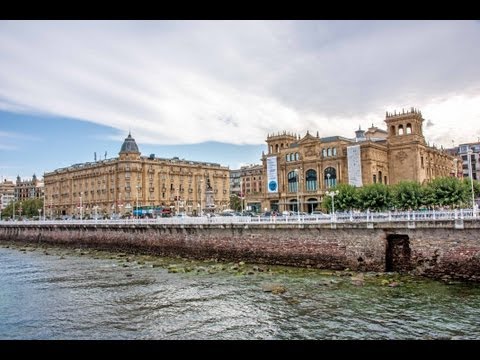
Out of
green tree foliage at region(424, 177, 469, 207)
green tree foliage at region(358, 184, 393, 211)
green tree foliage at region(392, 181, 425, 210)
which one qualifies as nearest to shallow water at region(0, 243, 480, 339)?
green tree foliage at region(358, 184, 393, 211)

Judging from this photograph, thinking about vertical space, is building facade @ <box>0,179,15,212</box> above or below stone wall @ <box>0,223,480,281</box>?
above

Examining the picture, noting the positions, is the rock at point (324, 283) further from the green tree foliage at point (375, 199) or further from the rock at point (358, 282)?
the green tree foliage at point (375, 199)

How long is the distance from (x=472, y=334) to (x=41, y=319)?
713 inches

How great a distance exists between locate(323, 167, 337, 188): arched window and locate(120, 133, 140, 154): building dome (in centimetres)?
4609

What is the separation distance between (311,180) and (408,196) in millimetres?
28689

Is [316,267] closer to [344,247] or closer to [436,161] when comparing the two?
[344,247]

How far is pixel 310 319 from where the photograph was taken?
61.9 ft

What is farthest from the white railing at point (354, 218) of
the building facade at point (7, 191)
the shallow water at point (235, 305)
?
the building facade at point (7, 191)

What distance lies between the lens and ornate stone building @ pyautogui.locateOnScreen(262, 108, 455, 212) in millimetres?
69500

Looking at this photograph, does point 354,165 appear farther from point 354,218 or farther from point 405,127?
point 354,218

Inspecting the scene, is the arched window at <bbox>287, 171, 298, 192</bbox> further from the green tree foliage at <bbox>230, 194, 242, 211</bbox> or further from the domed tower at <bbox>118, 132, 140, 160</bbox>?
the green tree foliage at <bbox>230, 194, 242, 211</bbox>

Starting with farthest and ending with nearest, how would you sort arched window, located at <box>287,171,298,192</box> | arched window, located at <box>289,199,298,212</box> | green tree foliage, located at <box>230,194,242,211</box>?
green tree foliage, located at <box>230,194,242,211</box> → arched window, located at <box>289,199,298,212</box> → arched window, located at <box>287,171,298,192</box>

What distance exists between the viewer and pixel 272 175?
79.8 meters
